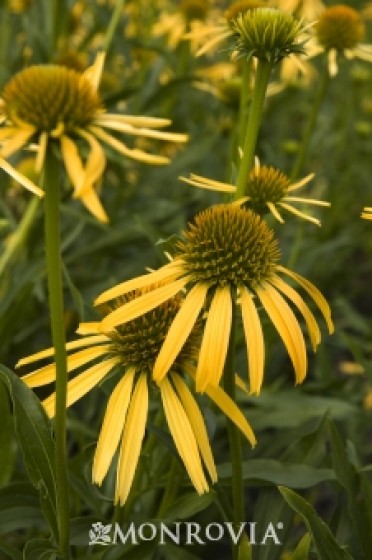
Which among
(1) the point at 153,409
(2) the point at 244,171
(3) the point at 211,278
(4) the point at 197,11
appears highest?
(4) the point at 197,11

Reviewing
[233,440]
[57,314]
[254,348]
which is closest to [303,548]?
[233,440]

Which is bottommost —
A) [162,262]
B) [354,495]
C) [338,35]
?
[354,495]

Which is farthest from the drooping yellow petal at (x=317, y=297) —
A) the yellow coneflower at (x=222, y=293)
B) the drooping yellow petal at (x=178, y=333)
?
the drooping yellow petal at (x=178, y=333)

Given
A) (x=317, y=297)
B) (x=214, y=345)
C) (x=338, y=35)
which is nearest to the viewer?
(x=214, y=345)

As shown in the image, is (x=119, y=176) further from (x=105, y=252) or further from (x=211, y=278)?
(x=211, y=278)

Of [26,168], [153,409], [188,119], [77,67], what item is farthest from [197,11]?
[153,409]

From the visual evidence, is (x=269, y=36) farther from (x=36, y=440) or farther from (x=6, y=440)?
(x=6, y=440)
